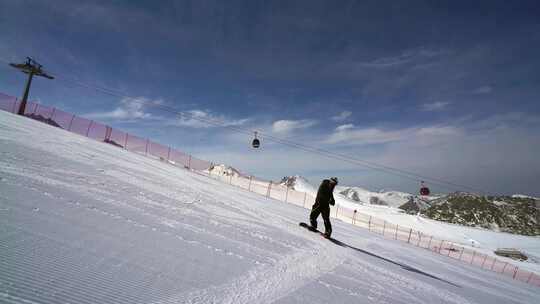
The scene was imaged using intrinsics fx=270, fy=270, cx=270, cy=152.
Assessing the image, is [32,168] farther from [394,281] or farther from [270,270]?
[394,281]

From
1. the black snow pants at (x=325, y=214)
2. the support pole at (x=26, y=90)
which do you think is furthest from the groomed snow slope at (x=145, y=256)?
the support pole at (x=26, y=90)

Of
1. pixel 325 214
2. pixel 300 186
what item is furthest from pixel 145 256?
pixel 300 186

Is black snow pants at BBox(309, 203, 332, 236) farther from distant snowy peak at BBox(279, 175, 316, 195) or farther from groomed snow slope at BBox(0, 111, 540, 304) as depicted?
distant snowy peak at BBox(279, 175, 316, 195)

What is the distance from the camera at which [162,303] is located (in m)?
2.60

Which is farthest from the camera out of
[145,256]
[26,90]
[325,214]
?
[26,90]

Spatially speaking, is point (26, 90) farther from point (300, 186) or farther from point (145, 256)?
point (300, 186)

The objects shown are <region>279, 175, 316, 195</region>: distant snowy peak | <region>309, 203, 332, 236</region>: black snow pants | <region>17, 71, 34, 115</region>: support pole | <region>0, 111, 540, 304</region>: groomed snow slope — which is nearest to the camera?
<region>0, 111, 540, 304</region>: groomed snow slope

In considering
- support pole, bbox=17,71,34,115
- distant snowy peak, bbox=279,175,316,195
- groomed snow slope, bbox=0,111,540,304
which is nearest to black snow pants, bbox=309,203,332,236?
groomed snow slope, bbox=0,111,540,304

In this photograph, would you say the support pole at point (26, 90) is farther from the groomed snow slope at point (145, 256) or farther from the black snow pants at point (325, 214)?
the black snow pants at point (325, 214)

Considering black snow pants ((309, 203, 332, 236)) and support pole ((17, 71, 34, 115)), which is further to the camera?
support pole ((17, 71, 34, 115))

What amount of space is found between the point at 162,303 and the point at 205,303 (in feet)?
1.38

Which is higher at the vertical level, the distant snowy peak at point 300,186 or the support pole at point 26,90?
the support pole at point 26,90

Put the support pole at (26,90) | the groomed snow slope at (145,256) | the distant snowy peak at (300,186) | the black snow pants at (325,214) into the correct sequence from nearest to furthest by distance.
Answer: the groomed snow slope at (145,256) < the black snow pants at (325,214) < the support pole at (26,90) < the distant snowy peak at (300,186)

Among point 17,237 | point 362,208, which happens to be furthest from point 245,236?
point 362,208
